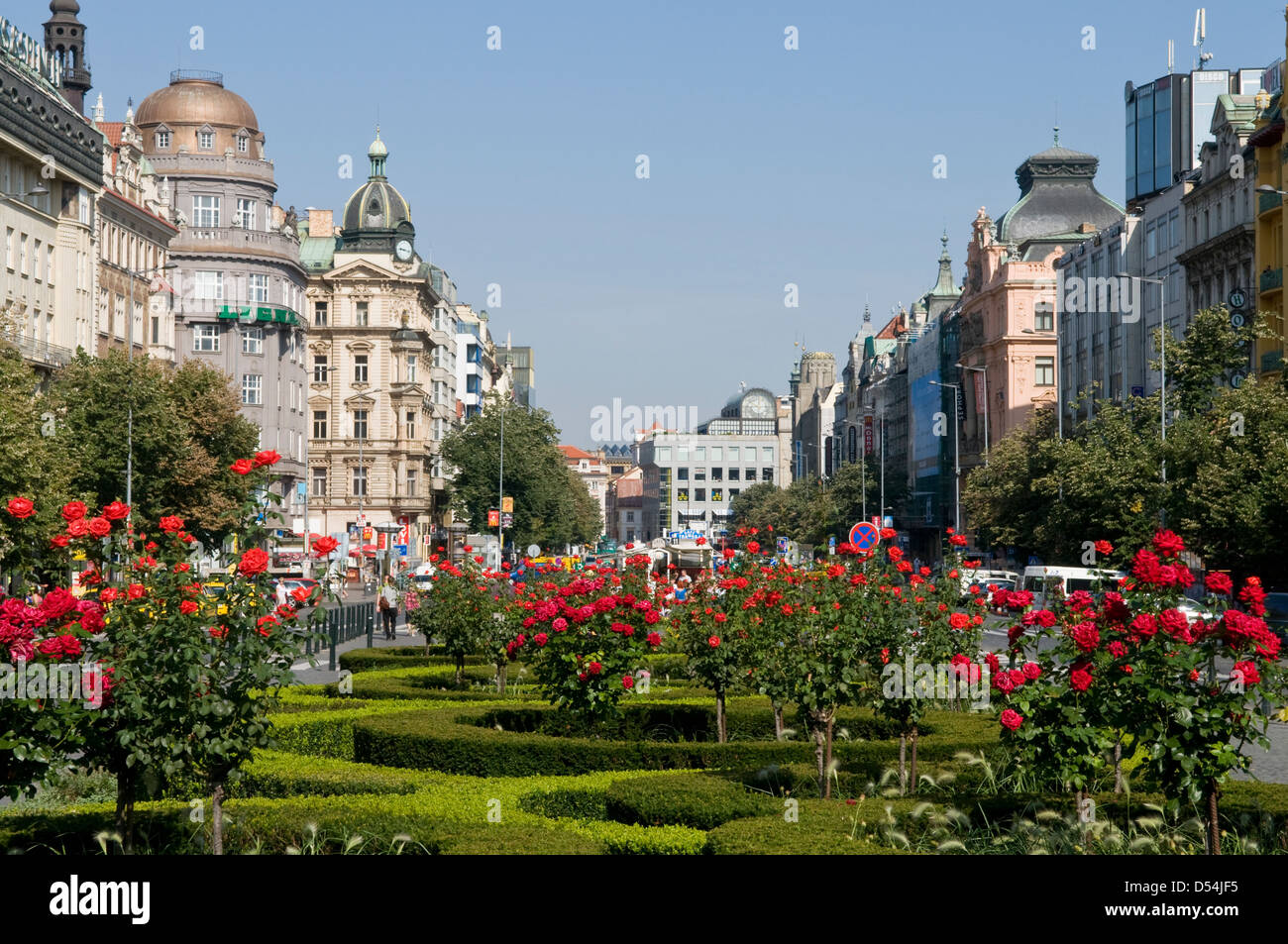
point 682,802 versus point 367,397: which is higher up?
point 367,397

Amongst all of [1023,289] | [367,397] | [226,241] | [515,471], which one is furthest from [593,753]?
[1023,289]

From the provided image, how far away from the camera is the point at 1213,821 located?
11750mm

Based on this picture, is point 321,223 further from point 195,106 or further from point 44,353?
point 44,353

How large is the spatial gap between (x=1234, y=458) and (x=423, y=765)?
33.3 meters

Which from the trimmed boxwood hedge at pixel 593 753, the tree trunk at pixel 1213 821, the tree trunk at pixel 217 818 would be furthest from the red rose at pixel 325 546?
the trimmed boxwood hedge at pixel 593 753

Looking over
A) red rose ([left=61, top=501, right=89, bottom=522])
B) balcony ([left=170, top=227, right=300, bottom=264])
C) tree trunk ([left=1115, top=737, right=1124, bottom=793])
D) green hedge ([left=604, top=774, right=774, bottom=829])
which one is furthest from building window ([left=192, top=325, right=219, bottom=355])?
red rose ([left=61, top=501, right=89, bottom=522])

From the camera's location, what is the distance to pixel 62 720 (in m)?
11.2

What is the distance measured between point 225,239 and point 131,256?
16461 millimetres

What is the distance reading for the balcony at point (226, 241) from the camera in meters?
94.9

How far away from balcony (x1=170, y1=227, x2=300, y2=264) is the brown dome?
19.8ft

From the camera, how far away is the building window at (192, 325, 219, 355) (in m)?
96.5

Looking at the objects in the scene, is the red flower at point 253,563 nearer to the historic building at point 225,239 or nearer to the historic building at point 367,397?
the historic building at point 225,239

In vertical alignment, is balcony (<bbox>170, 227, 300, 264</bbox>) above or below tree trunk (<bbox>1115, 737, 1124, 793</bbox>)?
above

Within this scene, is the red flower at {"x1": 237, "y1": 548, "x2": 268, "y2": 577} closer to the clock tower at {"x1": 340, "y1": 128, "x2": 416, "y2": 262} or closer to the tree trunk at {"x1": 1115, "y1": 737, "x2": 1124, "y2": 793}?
the tree trunk at {"x1": 1115, "y1": 737, "x2": 1124, "y2": 793}
